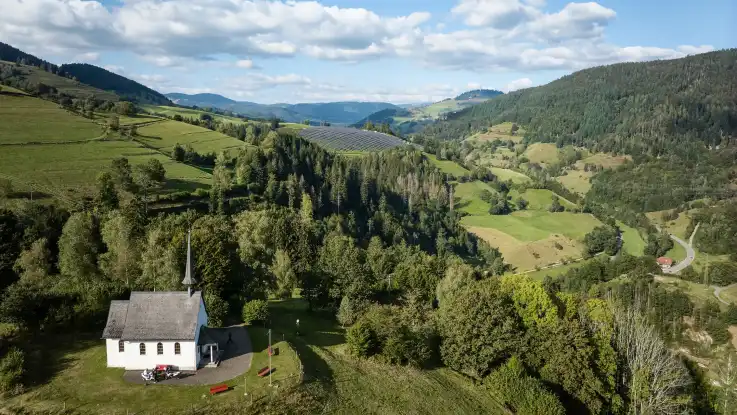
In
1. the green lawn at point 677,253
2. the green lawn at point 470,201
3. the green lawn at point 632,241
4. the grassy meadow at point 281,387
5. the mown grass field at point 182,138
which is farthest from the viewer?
the green lawn at point 470,201

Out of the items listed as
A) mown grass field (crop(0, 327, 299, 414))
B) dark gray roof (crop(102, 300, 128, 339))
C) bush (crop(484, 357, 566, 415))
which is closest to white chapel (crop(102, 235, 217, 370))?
dark gray roof (crop(102, 300, 128, 339))

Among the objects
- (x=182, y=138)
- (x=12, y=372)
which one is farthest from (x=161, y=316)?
(x=182, y=138)

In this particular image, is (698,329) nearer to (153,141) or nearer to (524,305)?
(524,305)

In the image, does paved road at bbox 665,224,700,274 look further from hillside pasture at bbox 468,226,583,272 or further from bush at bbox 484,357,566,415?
bush at bbox 484,357,566,415

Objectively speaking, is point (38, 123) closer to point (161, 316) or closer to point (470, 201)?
point (161, 316)

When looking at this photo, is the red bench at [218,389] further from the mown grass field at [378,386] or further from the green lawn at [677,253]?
the green lawn at [677,253]

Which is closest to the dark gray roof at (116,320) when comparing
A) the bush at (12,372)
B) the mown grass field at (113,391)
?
the mown grass field at (113,391)
